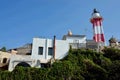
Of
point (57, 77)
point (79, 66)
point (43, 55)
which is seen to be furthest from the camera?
point (43, 55)

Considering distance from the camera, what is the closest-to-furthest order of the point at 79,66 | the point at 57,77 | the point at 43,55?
1. the point at 57,77
2. the point at 79,66
3. the point at 43,55

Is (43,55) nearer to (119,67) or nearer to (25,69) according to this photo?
(25,69)

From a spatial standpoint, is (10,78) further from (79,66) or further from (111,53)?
(111,53)

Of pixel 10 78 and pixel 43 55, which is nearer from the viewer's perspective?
pixel 10 78

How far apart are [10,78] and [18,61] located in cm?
441

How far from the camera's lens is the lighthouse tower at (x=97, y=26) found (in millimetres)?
53875

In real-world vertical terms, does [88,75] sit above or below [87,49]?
below

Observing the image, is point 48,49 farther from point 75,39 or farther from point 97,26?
point 97,26

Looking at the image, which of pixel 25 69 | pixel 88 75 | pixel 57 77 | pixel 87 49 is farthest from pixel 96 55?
pixel 25 69

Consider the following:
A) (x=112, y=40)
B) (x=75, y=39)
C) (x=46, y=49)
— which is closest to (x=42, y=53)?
(x=46, y=49)

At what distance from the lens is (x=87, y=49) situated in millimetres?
43594

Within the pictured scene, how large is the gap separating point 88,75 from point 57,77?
4675 mm

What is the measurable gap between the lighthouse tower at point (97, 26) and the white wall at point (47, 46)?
11.5 metres

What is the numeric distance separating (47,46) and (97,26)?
17.2 m
